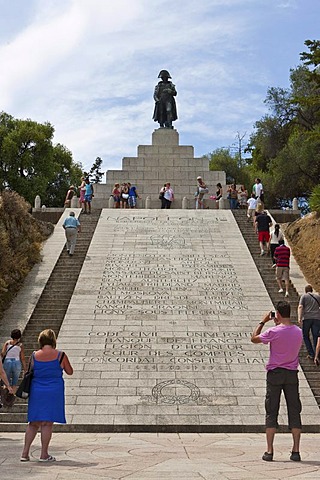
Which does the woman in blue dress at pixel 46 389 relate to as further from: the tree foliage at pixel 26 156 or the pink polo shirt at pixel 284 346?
the tree foliage at pixel 26 156

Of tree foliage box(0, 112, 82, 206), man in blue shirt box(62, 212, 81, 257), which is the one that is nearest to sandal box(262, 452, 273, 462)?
man in blue shirt box(62, 212, 81, 257)

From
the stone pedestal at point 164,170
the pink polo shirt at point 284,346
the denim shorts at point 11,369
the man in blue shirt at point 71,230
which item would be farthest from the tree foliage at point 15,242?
the stone pedestal at point 164,170

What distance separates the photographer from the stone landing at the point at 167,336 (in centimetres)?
1113

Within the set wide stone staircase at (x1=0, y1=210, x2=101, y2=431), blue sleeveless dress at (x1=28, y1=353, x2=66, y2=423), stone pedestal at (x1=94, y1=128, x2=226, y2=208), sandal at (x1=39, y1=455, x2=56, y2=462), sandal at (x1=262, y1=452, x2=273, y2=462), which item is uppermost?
stone pedestal at (x1=94, y1=128, x2=226, y2=208)

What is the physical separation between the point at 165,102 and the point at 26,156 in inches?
692

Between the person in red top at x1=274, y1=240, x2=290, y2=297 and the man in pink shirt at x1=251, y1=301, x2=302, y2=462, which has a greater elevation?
the person in red top at x1=274, y1=240, x2=290, y2=297

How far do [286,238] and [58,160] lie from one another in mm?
38063

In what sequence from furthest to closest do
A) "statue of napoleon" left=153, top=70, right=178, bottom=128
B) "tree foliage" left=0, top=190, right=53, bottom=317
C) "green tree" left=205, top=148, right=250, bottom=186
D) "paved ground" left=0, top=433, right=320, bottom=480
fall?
"green tree" left=205, top=148, right=250, bottom=186, "statue of napoleon" left=153, top=70, right=178, bottom=128, "tree foliage" left=0, top=190, right=53, bottom=317, "paved ground" left=0, top=433, right=320, bottom=480

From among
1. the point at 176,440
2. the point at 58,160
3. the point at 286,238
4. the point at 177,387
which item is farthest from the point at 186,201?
the point at 58,160

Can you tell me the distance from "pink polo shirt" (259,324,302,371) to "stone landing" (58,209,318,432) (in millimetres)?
3654

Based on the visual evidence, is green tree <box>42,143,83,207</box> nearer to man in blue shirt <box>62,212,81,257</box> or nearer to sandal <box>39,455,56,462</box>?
man in blue shirt <box>62,212,81,257</box>

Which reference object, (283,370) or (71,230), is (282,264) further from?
(283,370)

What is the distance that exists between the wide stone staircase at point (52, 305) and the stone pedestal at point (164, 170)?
13.1 meters

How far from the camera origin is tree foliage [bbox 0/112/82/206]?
50.8m
